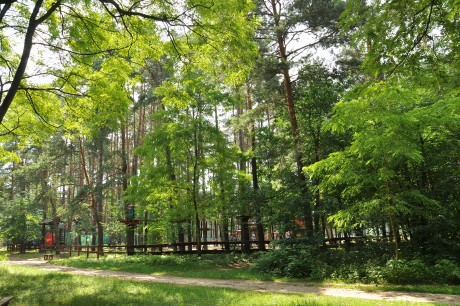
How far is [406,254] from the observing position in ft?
35.5

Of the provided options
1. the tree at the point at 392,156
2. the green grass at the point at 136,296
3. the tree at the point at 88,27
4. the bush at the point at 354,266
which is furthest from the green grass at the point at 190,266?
the tree at the point at 88,27

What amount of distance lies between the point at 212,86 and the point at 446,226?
1300 centimetres

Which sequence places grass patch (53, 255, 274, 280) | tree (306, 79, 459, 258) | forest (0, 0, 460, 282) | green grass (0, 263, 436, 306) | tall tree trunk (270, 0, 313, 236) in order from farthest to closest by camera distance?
tall tree trunk (270, 0, 313, 236), grass patch (53, 255, 274, 280), tree (306, 79, 459, 258), green grass (0, 263, 436, 306), forest (0, 0, 460, 282)

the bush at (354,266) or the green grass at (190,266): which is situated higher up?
the bush at (354,266)

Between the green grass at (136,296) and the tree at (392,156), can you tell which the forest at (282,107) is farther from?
the green grass at (136,296)

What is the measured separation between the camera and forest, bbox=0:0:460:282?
407 centimetres

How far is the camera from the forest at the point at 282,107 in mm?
4074

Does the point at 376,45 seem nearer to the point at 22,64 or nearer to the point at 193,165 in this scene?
the point at 22,64

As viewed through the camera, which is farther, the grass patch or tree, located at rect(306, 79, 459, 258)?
the grass patch

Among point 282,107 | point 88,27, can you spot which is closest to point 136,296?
point 88,27

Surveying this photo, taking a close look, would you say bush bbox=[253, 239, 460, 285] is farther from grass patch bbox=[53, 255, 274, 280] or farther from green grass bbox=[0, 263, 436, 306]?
green grass bbox=[0, 263, 436, 306]

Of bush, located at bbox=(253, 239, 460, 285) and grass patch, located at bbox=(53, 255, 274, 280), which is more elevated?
bush, located at bbox=(253, 239, 460, 285)

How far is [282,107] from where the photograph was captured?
18.6 m

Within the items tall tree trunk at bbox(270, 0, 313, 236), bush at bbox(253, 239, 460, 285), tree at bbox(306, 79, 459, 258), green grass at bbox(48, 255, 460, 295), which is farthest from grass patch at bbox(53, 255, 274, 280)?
tree at bbox(306, 79, 459, 258)
